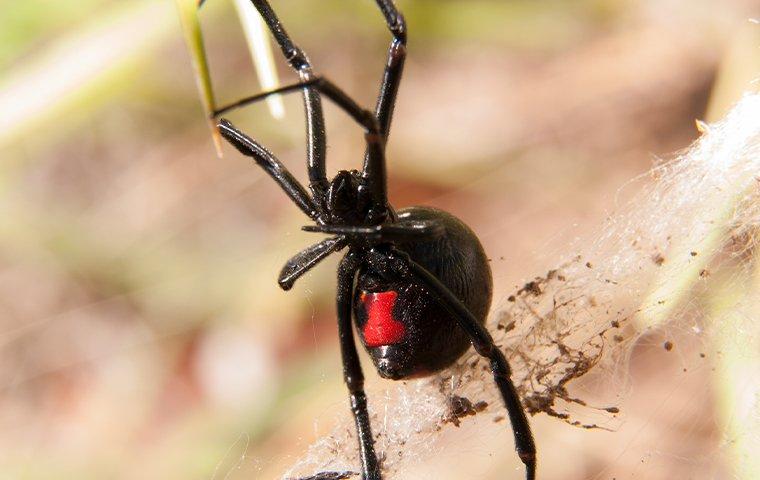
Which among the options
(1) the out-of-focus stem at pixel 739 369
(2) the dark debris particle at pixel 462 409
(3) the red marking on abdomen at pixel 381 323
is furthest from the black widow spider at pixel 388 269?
(1) the out-of-focus stem at pixel 739 369

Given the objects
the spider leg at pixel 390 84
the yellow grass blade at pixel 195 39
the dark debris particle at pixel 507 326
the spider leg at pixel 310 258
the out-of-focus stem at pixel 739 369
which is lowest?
the out-of-focus stem at pixel 739 369

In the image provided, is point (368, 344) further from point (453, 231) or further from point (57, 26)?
point (57, 26)

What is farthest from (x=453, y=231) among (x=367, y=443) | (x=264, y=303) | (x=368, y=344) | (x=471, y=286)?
(x=264, y=303)

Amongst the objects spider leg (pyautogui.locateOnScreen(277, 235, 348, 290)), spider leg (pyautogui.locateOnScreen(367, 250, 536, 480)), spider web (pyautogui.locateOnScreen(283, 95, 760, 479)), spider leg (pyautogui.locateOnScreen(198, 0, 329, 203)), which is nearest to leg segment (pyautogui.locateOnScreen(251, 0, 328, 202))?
spider leg (pyautogui.locateOnScreen(198, 0, 329, 203))

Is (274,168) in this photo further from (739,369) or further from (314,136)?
(739,369)

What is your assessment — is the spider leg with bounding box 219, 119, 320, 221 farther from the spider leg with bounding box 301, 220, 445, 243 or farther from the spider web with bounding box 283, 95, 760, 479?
the spider web with bounding box 283, 95, 760, 479

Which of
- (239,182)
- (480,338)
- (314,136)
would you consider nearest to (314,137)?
(314,136)

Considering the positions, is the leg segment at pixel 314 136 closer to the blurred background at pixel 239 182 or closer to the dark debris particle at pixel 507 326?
the dark debris particle at pixel 507 326
